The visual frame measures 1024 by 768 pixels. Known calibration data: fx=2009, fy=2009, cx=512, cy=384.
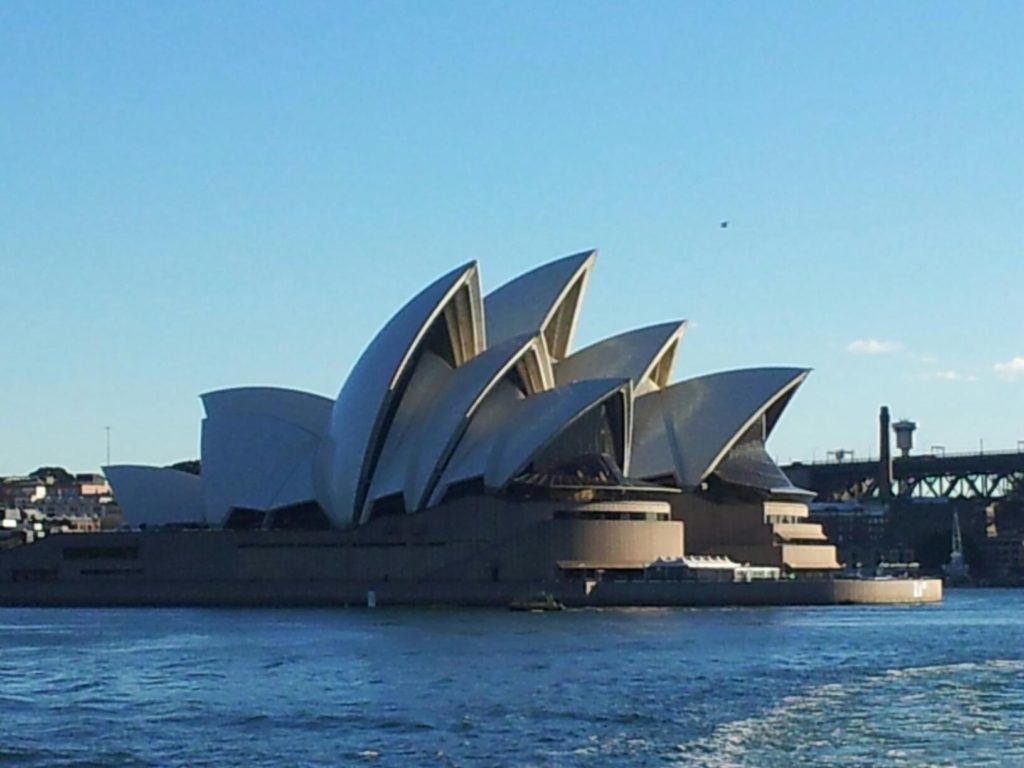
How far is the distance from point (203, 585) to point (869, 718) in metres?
48.8

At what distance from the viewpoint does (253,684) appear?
37938 millimetres

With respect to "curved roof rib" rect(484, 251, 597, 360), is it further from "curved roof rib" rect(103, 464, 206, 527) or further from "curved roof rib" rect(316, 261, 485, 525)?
"curved roof rib" rect(103, 464, 206, 527)

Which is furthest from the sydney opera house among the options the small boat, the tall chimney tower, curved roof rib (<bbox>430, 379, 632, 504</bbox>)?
the tall chimney tower

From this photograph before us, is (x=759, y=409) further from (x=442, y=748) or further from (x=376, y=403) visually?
(x=442, y=748)

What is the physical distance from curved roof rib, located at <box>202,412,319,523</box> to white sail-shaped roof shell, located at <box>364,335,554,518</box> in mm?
5270

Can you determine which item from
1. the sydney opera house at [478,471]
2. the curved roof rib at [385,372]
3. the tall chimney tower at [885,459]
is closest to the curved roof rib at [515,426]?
the sydney opera house at [478,471]

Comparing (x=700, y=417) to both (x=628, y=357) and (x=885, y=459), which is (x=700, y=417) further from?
(x=885, y=459)

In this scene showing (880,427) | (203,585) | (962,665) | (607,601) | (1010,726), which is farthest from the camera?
(880,427)

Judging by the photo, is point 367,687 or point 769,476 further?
point 769,476

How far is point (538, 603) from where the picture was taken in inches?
2741

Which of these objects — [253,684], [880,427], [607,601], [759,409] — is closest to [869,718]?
[253,684]

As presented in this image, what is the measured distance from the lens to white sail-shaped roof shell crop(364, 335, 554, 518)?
72.6 metres

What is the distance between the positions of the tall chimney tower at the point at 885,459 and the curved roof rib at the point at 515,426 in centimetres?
6785

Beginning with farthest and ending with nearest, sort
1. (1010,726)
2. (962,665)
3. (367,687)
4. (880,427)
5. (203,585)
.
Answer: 1. (880,427)
2. (203,585)
3. (962,665)
4. (367,687)
5. (1010,726)
